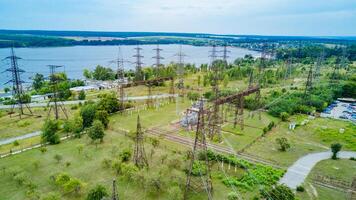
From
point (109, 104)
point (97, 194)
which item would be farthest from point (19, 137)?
point (97, 194)

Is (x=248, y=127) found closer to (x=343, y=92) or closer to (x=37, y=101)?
(x=343, y=92)

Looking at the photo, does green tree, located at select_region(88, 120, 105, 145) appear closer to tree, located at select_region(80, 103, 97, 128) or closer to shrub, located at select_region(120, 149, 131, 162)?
shrub, located at select_region(120, 149, 131, 162)

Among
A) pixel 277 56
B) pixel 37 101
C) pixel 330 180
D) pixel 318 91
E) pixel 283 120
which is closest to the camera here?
pixel 330 180

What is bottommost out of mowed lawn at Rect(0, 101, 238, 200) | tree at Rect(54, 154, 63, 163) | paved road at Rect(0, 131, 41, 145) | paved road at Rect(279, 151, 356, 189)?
paved road at Rect(279, 151, 356, 189)

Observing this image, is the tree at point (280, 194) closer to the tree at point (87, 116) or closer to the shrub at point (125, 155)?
the shrub at point (125, 155)

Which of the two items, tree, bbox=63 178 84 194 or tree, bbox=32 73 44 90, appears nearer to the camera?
tree, bbox=63 178 84 194

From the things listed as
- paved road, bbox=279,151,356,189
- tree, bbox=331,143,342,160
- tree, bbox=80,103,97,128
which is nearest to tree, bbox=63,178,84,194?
tree, bbox=80,103,97,128

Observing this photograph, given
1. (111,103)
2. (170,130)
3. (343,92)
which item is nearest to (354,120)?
(343,92)
